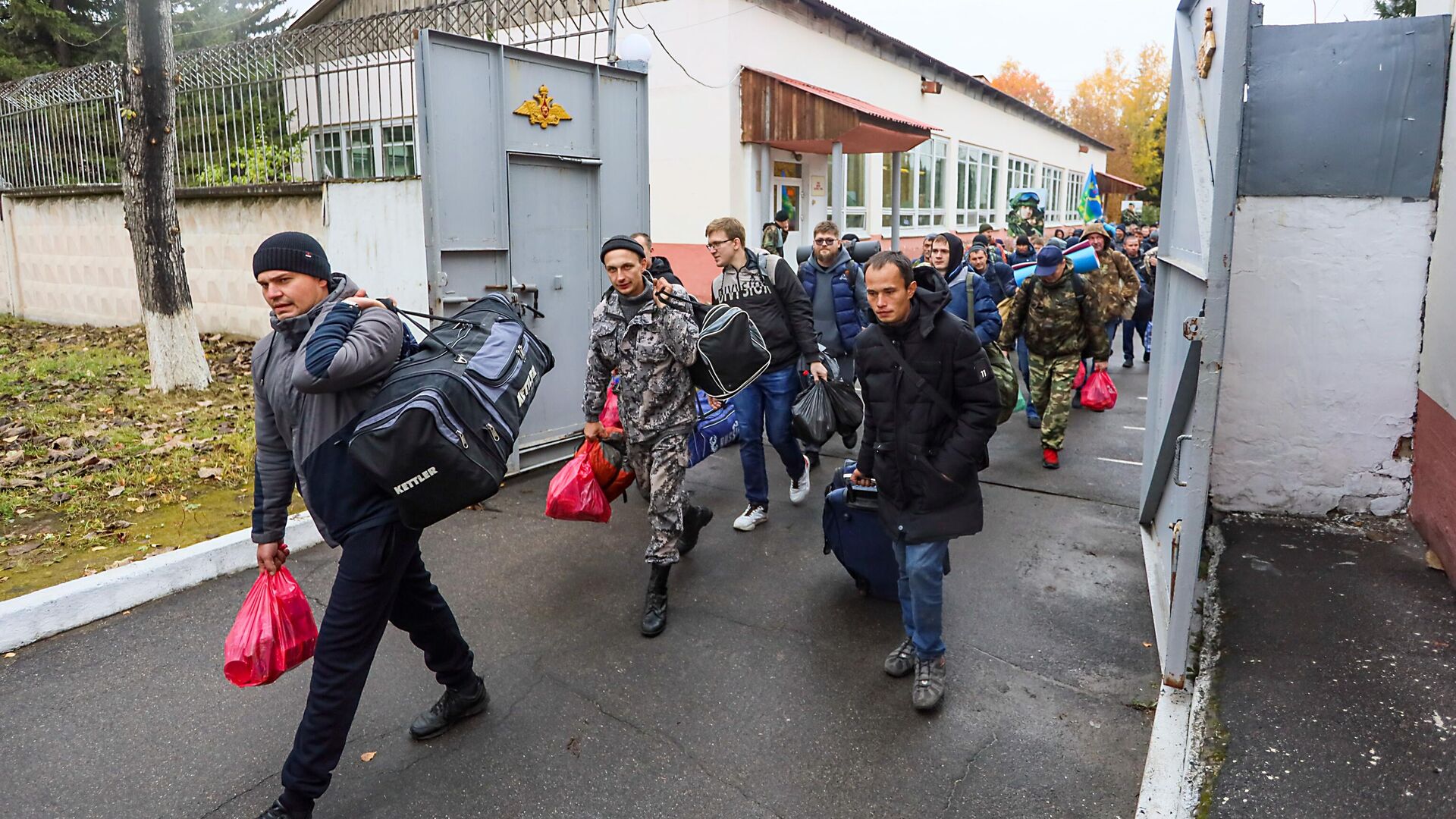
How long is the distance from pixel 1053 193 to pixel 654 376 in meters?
35.8

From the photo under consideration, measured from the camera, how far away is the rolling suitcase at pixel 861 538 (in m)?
4.20

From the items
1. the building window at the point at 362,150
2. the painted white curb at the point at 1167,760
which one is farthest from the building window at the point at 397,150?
the painted white curb at the point at 1167,760

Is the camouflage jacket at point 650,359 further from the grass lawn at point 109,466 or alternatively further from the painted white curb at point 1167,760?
the grass lawn at point 109,466

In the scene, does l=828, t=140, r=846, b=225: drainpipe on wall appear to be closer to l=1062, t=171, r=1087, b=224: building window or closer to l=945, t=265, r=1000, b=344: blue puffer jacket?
l=945, t=265, r=1000, b=344: blue puffer jacket

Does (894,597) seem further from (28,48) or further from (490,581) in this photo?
(28,48)

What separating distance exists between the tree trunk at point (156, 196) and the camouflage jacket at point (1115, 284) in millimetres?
7871

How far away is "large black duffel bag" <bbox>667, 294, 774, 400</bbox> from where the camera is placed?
4359mm

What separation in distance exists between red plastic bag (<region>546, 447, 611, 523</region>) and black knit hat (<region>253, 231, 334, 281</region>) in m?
1.85

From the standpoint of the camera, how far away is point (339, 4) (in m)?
17.0

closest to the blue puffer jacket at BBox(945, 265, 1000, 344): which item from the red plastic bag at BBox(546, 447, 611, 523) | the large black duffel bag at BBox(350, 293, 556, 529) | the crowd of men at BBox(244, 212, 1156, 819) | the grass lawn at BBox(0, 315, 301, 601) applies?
the crowd of men at BBox(244, 212, 1156, 819)

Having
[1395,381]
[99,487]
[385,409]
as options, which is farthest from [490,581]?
[1395,381]

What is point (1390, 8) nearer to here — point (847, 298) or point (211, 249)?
point (847, 298)

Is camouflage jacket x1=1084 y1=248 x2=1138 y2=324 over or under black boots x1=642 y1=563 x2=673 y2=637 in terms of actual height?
over

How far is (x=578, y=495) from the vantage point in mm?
4453
